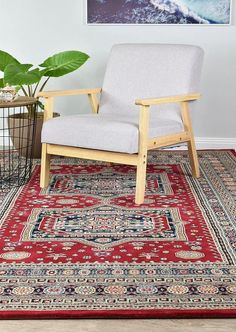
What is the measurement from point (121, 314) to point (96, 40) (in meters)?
3.25

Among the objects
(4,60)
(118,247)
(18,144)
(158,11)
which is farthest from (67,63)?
(118,247)

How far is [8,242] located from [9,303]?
67 cm

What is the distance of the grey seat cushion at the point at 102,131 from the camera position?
3.46 meters

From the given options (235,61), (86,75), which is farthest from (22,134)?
(235,61)

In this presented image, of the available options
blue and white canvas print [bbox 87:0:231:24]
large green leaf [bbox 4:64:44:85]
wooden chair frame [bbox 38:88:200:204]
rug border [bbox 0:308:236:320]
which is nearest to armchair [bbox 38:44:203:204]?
wooden chair frame [bbox 38:88:200:204]

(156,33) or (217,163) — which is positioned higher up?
(156,33)

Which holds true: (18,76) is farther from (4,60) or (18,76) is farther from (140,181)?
(140,181)

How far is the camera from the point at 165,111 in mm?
4078

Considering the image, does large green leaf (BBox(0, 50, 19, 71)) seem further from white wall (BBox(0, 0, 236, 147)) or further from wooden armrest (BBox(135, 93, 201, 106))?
wooden armrest (BBox(135, 93, 201, 106))

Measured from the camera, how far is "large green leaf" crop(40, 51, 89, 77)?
15.2 feet

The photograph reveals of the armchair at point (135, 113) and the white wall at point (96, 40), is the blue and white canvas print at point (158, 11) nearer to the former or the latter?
the white wall at point (96, 40)

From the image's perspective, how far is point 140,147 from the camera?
3.48 meters

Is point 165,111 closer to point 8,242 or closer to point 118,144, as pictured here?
point 118,144

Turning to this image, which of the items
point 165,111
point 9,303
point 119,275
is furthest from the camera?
point 165,111
